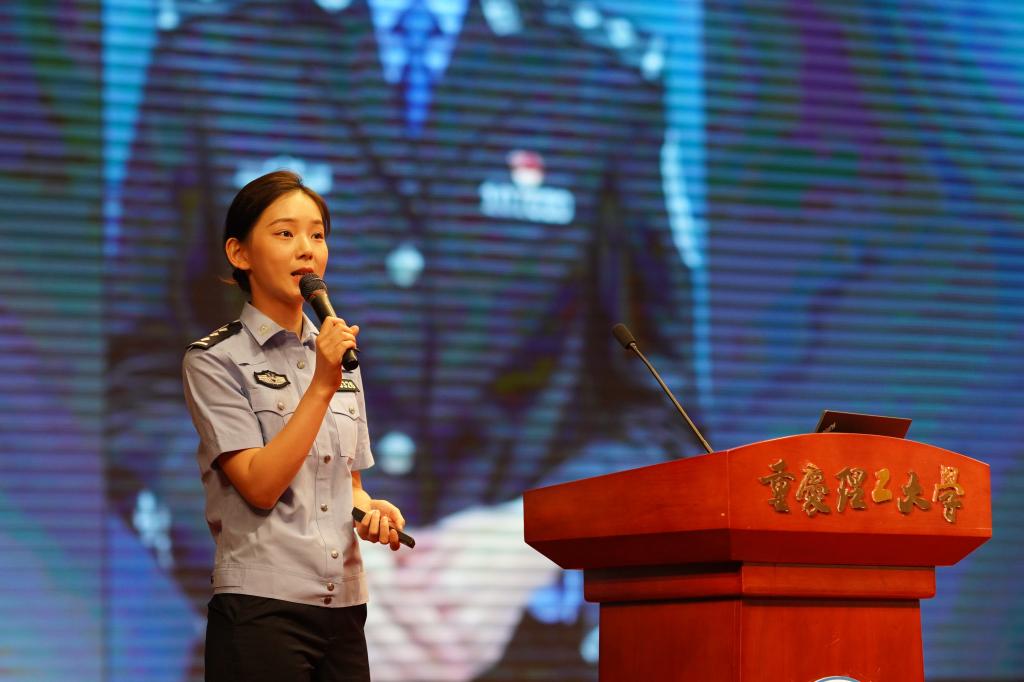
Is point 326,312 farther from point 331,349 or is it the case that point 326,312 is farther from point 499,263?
point 499,263

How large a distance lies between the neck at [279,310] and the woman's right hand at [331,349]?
0.78 feet

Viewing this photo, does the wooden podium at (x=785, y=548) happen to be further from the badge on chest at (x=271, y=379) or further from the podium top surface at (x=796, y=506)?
the badge on chest at (x=271, y=379)

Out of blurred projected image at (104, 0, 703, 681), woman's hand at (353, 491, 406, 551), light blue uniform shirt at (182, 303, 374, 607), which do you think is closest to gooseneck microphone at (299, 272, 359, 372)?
light blue uniform shirt at (182, 303, 374, 607)

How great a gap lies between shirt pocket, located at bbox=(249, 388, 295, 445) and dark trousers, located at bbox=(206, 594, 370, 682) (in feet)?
0.86

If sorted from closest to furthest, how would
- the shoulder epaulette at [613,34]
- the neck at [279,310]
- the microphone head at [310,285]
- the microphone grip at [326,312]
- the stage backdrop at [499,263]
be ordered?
the microphone grip at [326,312] → the microphone head at [310,285] → the neck at [279,310] → the stage backdrop at [499,263] → the shoulder epaulette at [613,34]

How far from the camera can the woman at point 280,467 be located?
1.90 meters

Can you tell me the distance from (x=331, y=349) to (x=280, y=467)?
7.7 inches

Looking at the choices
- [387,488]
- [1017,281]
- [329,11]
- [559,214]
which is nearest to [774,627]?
[387,488]

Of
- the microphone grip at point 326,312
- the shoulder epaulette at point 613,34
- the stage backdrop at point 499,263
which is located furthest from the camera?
the shoulder epaulette at point 613,34

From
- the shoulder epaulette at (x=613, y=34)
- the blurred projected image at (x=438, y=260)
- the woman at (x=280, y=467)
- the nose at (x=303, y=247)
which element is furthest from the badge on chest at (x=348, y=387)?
the shoulder epaulette at (x=613, y=34)

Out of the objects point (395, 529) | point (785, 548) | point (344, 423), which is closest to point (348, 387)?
point (344, 423)

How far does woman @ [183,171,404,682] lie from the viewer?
1897 millimetres

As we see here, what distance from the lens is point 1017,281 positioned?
4824mm

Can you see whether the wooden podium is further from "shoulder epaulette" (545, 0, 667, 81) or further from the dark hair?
"shoulder epaulette" (545, 0, 667, 81)
